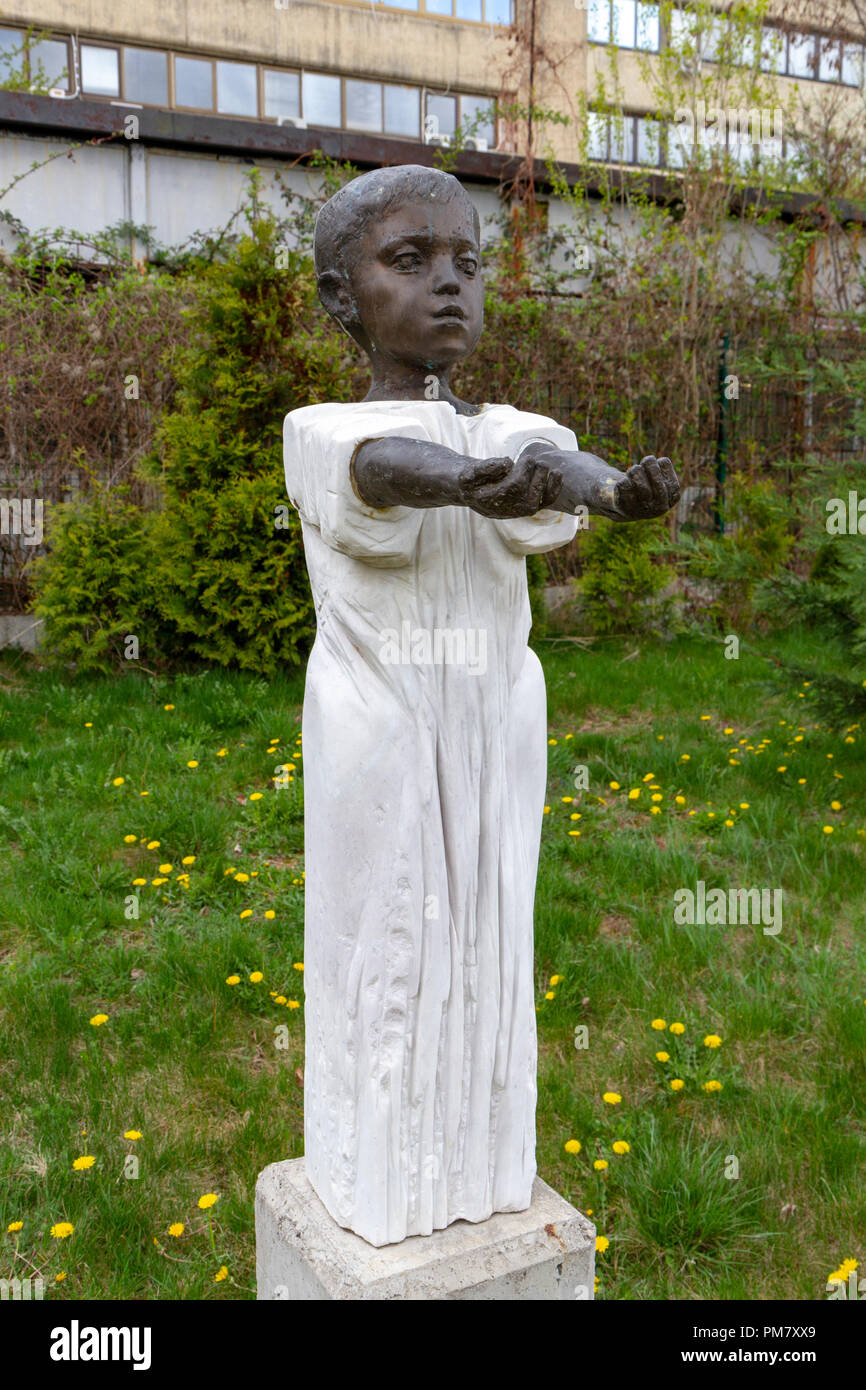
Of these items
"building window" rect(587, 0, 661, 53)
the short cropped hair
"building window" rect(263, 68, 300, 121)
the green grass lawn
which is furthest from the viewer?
"building window" rect(587, 0, 661, 53)

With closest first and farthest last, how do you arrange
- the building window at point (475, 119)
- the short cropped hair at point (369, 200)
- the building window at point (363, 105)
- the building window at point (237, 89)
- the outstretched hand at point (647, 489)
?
the outstretched hand at point (647, 489), the short cropped hair at point (369, 200), the building window at point (475, 119), the building window at point (237, 89), the building window at point (363, 105)

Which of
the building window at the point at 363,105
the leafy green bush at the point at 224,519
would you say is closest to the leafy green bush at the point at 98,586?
the leafy green bush at the point at 224,519

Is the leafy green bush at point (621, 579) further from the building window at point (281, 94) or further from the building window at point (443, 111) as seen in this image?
the building window at point (443, 111)

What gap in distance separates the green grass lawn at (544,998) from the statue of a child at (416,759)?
90 centimetres

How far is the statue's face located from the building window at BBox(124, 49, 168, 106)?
1591 centimetres

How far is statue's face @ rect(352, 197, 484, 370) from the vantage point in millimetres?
1917

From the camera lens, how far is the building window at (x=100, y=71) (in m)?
15.4

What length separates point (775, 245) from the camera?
12.0 metres

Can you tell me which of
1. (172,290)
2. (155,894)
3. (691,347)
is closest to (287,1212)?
(155,894)

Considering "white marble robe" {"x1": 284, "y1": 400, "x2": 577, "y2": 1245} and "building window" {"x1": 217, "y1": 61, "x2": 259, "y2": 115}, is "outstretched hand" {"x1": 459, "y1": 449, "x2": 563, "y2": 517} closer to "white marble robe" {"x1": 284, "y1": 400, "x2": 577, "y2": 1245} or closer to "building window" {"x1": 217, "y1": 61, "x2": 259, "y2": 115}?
"white marble robe" {"x1": 284, "y1": 400, "x2": 577, "y2": 1245}

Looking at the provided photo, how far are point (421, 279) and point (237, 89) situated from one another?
16.4 m

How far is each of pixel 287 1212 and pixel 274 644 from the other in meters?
4.82

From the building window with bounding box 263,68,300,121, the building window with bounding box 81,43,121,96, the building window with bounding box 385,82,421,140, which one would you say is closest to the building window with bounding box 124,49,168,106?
the building window with bounding box 81,43,121,96

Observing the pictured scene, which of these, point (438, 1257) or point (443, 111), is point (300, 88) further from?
point (438, 1257)
